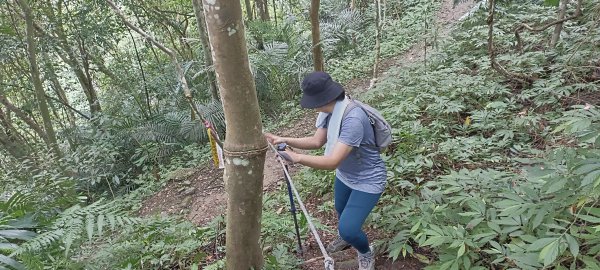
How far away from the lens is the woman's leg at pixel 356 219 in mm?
2703

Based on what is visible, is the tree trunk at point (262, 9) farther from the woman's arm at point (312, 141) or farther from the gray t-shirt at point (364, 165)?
the gray t-shirt at point (364, 165)

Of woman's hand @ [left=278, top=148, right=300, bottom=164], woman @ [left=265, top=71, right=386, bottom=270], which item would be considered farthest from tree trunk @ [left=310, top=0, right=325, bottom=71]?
woman's hand @ [left=278, top=148, right=300, bottom=164]

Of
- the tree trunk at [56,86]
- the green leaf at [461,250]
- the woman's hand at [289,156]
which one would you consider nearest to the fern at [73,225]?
the woman's hand at [289,156]

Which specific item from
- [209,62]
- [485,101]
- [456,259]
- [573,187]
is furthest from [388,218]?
[209,62]

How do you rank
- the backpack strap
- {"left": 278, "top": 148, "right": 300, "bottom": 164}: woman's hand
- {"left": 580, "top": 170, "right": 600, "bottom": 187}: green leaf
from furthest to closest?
the backpack strap → {"left": 278, "top": 148, "right": 300, "bottom": 164}: woman's hand → {"left": 580, "top": 170, "right": 600, "bottom": 187}: green leaf

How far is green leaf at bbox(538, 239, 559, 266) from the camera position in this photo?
1.83 metres

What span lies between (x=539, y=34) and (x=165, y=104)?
785cm

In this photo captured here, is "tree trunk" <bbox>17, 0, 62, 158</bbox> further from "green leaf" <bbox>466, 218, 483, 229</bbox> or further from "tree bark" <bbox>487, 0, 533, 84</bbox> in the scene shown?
"tree bark" <bbox>487, 0, 533, 84</bbox>

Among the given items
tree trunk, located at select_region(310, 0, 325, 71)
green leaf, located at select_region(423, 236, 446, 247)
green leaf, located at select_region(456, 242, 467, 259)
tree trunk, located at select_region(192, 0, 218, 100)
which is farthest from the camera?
tree trunk, located at select_region(192, 0, 218, 100)

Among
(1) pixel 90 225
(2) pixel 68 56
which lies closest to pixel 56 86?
(2) pixel 68 56

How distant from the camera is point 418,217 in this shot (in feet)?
9.09

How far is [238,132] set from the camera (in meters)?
2.20

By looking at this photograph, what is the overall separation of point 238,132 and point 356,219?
109 centimetres

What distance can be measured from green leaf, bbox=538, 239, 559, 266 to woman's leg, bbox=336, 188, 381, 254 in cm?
111
